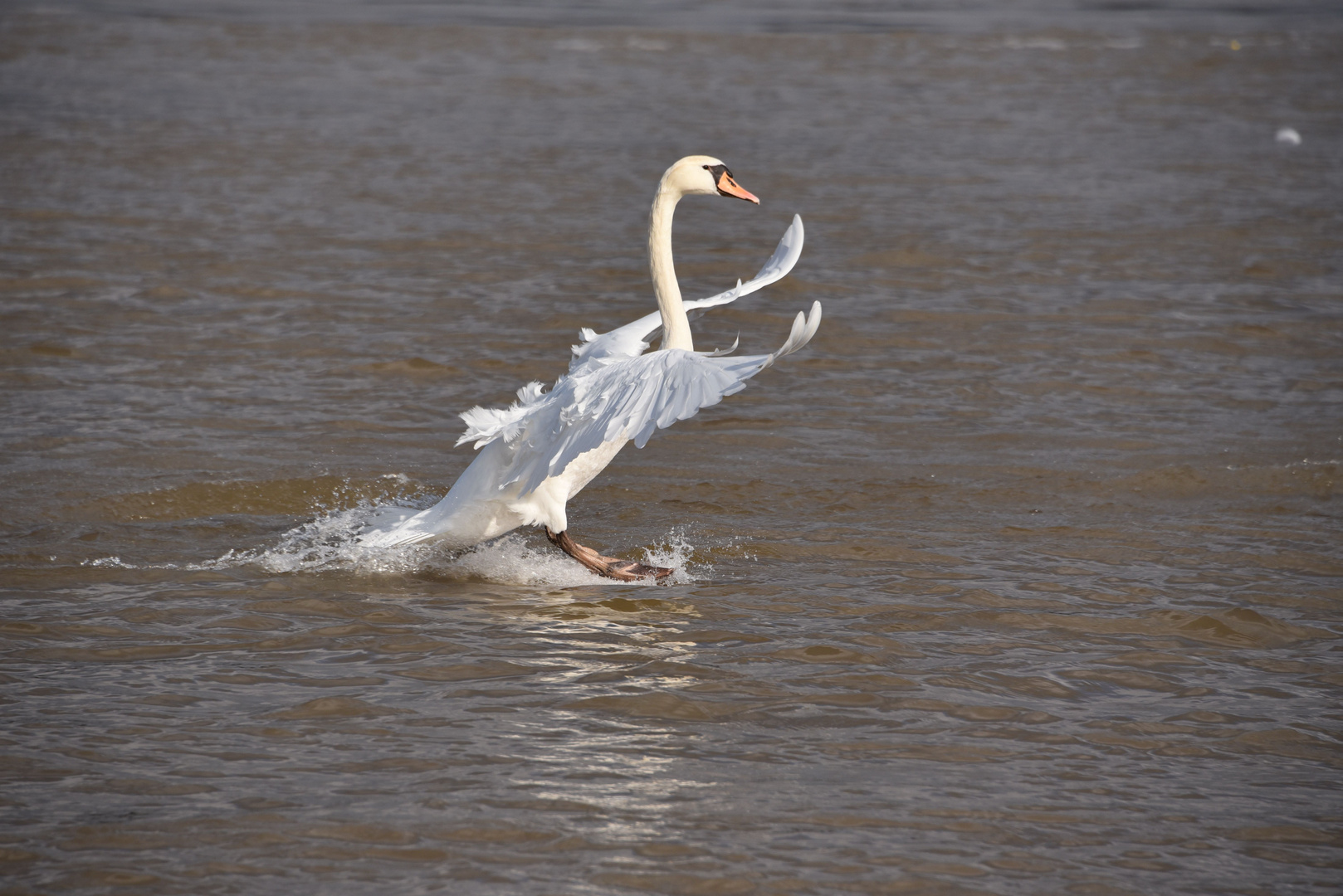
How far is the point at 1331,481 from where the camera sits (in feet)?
28.2

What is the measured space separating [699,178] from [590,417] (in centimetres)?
162

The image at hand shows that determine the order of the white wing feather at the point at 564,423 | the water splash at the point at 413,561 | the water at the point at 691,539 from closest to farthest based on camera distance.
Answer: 1. the water at the point at 691,539
2. the white wing feather at the point at 564,423
3. the water splash at the point at 413,561

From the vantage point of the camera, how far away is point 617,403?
614 cm

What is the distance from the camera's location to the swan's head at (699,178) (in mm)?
7357

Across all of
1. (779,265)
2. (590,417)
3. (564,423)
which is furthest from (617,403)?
(779,265)

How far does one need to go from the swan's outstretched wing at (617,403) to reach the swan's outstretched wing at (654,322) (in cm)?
47

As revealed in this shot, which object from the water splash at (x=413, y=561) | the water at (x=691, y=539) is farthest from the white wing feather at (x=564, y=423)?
the water at (x=691, y=539)

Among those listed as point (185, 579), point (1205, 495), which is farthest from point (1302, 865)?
point (185, 579)

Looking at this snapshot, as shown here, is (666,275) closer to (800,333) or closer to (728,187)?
(728,187)

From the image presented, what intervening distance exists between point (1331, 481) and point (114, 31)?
2933cm

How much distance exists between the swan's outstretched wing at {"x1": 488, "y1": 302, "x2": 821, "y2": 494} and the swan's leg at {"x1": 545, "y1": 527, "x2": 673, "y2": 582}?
33cm

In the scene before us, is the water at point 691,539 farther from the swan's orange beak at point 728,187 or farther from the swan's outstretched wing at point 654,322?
the swan's orange beak at point 728,187

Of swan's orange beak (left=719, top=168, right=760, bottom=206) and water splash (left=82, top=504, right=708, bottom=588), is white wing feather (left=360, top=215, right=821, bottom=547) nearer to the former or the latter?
water splash (left=82, top=504, right=708, bottom=588)

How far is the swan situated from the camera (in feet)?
19.6
